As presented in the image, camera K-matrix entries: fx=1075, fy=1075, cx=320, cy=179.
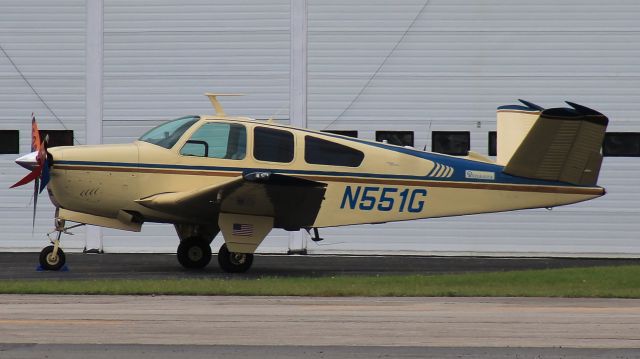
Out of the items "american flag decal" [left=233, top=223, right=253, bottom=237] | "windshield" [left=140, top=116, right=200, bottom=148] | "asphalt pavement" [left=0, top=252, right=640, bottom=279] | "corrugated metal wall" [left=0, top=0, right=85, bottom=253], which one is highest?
"corrugated metal wall" [left=0, top=0, right=85, bottom=253]

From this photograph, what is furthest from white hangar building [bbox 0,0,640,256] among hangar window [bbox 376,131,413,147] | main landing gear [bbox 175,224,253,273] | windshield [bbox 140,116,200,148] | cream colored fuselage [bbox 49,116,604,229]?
windshield [bbox 140,116,200,148]

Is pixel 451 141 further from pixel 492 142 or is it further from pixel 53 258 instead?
pixel 53 258

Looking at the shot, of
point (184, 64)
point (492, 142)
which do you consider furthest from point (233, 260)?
point (492, 142)

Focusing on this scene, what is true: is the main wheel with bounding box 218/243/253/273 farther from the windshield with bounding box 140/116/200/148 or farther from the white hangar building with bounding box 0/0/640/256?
the white hangar building with bounding box 0/0/640/256

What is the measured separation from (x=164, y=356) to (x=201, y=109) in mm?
Answer: 15349

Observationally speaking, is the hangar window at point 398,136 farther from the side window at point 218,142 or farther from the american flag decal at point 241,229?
the american flag decal at point 241,229

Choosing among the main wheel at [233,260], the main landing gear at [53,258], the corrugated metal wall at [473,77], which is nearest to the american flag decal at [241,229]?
the main wheel at [233,260]

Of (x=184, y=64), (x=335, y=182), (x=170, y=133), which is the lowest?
(x=335, y=182)

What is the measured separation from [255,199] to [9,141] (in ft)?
30.3

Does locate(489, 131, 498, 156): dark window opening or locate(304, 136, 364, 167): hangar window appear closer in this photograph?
locate(304, 136, 364, 167): hangar window

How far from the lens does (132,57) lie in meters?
23.2

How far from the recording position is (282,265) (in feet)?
63.7

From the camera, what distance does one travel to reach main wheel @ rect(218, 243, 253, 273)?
16703 millimetres

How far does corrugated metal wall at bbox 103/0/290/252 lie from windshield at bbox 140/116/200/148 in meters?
5.99
